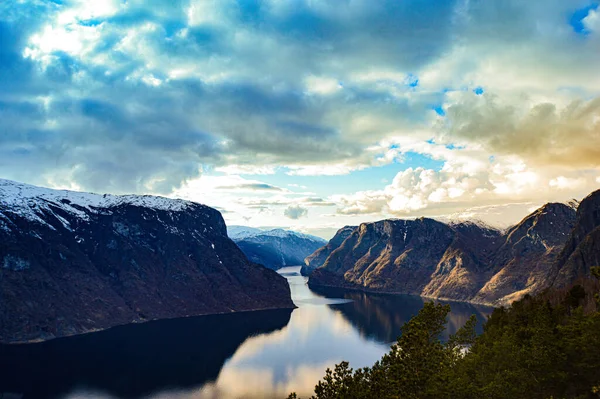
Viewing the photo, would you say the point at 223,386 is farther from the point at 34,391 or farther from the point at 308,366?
the point at 34,391

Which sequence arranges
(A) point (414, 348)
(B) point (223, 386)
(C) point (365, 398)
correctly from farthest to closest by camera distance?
(B) point (223, 386) → (A) point (414, 348) → (C) point (365, 398)

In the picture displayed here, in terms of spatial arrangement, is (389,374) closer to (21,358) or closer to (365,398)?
(365,398)

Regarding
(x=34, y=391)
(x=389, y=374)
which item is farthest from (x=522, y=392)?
(x=34, y=391)

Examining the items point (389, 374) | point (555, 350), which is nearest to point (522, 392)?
point (555, 350)

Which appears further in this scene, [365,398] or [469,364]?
[469,364]

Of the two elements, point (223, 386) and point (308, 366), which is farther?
point (308, 366)

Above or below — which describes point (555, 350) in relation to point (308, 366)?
above

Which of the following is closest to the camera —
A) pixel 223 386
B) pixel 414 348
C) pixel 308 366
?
pixel 414 348

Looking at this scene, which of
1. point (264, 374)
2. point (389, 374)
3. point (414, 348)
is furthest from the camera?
point (264, 374)

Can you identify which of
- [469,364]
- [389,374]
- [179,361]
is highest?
[389,374]
